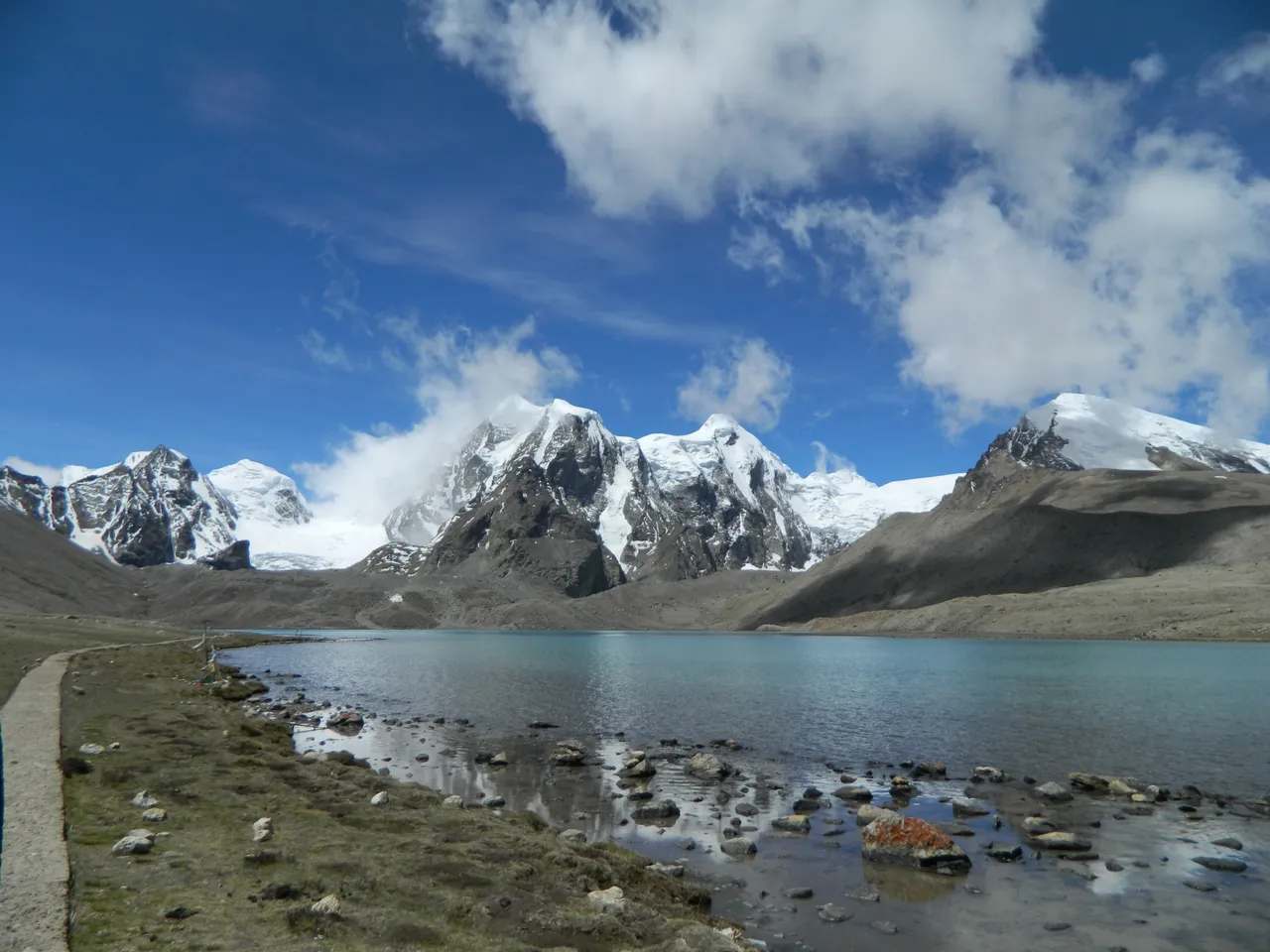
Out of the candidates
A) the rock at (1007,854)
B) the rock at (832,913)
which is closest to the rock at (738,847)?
the rock at (832,913)

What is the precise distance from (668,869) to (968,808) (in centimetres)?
1397

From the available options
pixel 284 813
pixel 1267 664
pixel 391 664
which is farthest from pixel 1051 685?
pixel 391 664

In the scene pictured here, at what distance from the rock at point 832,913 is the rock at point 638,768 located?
17807mm

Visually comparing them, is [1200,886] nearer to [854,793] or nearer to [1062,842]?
[1062,842]

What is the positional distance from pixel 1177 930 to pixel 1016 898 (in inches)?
139

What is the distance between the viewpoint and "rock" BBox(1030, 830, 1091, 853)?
24312mm

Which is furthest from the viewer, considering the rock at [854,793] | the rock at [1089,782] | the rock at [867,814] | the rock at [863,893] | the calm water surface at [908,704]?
the calm water surface at [908,704]

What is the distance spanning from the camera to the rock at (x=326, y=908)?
45.1 feet

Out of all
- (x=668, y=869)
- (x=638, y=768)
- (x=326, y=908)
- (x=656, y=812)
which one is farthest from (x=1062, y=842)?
(x=326, y=908)

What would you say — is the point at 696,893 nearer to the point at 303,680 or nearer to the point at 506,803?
the point at 506,803

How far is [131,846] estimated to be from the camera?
52.8 feet

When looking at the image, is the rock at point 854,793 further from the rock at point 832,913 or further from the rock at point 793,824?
the rock at point 832,913

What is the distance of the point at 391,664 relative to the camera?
120 metres

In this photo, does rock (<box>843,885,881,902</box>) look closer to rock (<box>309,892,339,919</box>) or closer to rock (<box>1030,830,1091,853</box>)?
rock (<box>1030,830,1091,853</box>)
